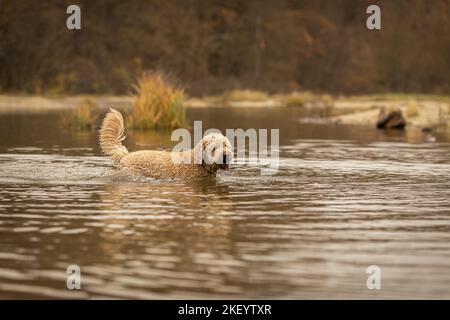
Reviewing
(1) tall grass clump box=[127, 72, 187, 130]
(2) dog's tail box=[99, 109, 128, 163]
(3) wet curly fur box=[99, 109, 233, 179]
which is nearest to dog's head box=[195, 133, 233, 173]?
(3) wet curly fur box=[99, 109, 233, 179]

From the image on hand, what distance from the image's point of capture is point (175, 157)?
13023 mm

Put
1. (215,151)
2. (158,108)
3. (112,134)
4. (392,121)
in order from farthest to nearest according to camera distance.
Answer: (392,121) → (158,108) → (112,134) → (215,151)

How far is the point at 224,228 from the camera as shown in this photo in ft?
29.3

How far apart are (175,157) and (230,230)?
431cm

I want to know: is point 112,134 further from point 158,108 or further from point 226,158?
point 158,108

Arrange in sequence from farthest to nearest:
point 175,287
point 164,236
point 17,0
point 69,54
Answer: point 69,54 → point 17,0 → point 164,236 → point 175,287

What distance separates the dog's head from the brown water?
→ 1.05ft

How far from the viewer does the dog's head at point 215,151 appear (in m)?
12.4

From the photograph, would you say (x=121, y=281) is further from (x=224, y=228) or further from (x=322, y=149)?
(x=322, y=149)

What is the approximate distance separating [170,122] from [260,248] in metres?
17.7

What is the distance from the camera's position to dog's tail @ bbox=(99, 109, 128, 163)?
43.3 ft

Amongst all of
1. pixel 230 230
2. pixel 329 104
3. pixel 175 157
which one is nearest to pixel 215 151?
pixel 175 157

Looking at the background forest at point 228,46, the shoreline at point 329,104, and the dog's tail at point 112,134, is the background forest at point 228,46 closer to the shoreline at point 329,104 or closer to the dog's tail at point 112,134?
the shoreline at point 329,104

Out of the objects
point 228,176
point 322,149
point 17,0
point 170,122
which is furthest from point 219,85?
point 228,176
